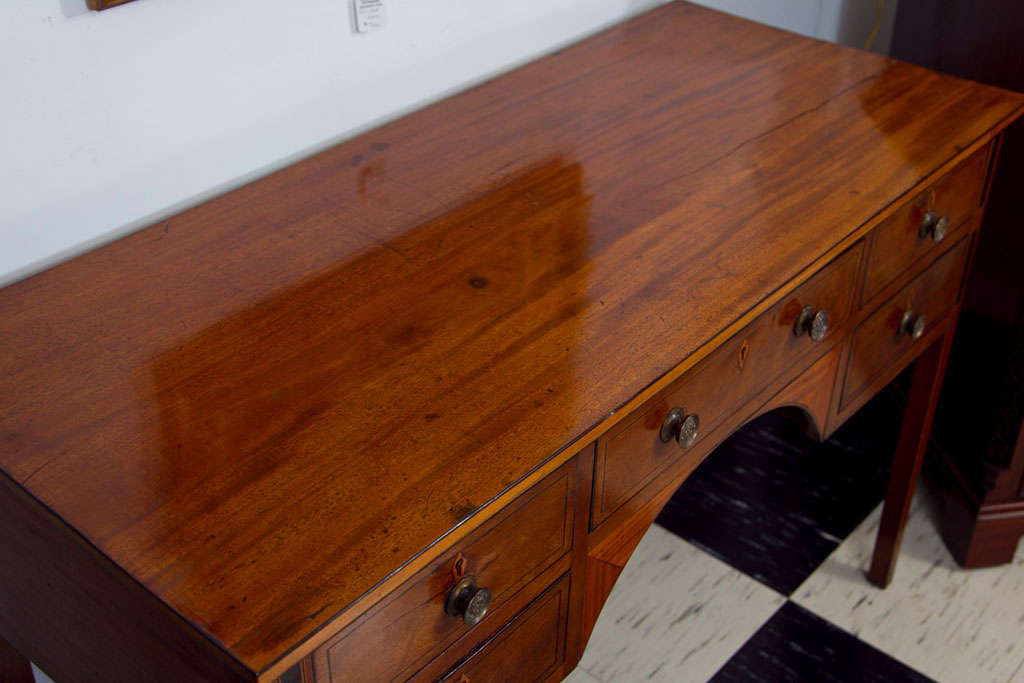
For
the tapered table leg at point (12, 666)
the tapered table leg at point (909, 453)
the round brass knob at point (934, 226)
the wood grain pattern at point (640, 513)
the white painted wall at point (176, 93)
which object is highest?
the white painted wall at point (176, 93)

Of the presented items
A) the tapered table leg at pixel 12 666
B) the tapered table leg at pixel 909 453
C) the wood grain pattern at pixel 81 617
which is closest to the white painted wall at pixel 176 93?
the wood grain pattern at pixel 81 617

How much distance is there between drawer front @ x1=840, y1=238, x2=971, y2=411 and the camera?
1562 mm

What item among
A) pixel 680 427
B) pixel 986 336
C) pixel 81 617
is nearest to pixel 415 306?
pixel 680 427

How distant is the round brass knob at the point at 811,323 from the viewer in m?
1.35

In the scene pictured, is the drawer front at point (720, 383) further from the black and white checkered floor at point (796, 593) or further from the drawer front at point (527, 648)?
the black and white checkered floor at point (796, 593)

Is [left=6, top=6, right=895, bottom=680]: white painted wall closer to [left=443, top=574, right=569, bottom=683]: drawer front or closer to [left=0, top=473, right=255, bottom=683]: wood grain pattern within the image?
[left=0, top=473, right=255, bottom=683]: wood grain pattern

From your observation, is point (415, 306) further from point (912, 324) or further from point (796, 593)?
point (796, 593)

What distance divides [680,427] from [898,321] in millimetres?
567

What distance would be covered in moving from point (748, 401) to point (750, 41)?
2.36ft

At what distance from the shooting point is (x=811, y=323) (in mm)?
1374

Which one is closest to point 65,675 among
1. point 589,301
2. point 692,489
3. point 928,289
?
point 589,301

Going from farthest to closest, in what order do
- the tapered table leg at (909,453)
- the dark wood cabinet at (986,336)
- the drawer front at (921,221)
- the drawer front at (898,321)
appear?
the dark wood cabinet at (986,336)
the tapered table leg at (909,453)
the drawer front at (898,321)
the drawer front at (921,221)

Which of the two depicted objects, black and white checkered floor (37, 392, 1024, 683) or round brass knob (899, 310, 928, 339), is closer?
round brass knob (899, 310, 928, 339)

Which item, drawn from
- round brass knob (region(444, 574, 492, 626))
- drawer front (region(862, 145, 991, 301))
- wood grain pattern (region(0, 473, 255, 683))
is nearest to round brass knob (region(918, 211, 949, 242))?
drawer front (region(862, 145, 991, 301))
